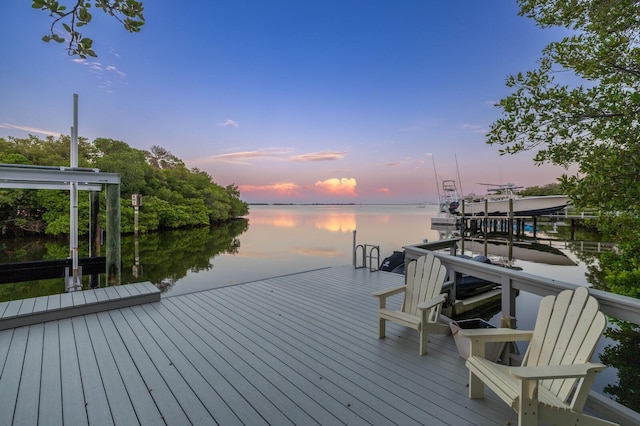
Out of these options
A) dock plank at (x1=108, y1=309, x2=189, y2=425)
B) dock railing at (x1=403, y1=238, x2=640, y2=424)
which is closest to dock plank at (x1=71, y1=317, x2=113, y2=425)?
dock plank at (x1=108, y1=309, x2=189, y2=425)

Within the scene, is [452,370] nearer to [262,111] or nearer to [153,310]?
[153,310]

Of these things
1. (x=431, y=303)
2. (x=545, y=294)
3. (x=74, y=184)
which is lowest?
(x=431, y=303)

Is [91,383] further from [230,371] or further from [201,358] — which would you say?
[230,371]

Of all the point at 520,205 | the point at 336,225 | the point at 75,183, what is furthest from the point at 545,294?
the point at 336,225

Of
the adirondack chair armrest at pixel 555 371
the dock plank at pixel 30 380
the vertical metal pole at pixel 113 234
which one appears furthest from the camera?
the vertical metal pole at pixel 113 234

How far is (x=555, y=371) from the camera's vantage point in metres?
1.43

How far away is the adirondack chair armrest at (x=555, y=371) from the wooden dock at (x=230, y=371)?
0.56 m

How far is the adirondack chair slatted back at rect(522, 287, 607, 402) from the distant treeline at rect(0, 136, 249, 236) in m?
16.7

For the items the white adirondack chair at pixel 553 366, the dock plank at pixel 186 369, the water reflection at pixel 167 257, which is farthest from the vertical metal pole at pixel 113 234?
the white adirondack chair at pixel 553 366

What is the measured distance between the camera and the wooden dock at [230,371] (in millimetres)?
1862

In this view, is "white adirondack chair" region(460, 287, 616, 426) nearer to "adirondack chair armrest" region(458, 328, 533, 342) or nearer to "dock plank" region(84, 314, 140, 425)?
"adirondack chair armrest" region(458, 328, 533, 342)

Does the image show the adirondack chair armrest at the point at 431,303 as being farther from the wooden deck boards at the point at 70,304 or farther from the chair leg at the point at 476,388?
the wooden deck boards at the point at 70,304

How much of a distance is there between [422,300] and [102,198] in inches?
618

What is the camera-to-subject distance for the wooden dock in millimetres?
1862
